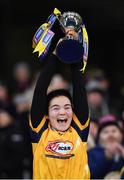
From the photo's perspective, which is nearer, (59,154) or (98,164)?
(59,154)

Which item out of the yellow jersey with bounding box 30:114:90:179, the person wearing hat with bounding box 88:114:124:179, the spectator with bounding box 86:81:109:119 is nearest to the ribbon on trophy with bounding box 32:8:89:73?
the yellow jersey with bounding box 30:114:90:179

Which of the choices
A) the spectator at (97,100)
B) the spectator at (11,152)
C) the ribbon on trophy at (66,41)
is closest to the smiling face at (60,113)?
the ribbon on trophy at (66,41)

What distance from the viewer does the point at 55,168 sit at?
7.69 meters

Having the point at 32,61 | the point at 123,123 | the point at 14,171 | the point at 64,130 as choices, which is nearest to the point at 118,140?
the point at 123,123

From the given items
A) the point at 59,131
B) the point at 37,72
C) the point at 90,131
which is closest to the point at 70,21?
the point at 59,131

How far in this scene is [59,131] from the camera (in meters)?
7.78

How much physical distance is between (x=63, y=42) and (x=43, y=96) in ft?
1.79

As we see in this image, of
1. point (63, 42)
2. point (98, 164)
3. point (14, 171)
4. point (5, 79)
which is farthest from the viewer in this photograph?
point (5, 79)

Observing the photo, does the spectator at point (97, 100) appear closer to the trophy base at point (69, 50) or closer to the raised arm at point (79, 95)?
the raised arm at point (79, 95)

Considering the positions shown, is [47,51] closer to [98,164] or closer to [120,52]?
[98,164]

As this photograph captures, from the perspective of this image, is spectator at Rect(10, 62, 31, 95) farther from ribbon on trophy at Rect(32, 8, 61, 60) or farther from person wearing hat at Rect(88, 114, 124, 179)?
ribbon on trophy at Rect(32, 8, 61, 60)

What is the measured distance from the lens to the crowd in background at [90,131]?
31.9 ft

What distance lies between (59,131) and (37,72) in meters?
6.37

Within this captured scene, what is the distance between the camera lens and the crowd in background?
9.71m
